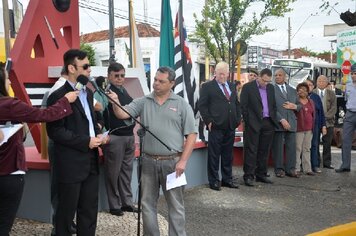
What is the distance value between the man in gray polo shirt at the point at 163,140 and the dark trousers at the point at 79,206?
0.59m

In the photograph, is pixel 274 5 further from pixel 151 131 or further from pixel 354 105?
pixel 151 131

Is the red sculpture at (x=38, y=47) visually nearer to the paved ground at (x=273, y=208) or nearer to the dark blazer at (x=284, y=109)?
the paved ground at (x=273, y=208)

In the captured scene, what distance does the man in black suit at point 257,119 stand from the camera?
7812 mm

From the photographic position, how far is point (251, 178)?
791cm

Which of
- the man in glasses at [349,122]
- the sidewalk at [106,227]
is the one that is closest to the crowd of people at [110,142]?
the sidewalk at [106,227]

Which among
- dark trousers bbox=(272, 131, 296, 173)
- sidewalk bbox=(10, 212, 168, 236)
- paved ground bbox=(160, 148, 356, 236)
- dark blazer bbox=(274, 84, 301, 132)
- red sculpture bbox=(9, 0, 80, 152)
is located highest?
red sculpture bbox=(9, 0, 80, 152)

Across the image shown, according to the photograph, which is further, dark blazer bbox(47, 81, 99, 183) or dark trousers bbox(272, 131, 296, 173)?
dark trousers bbox(272, 131, 296, 173)

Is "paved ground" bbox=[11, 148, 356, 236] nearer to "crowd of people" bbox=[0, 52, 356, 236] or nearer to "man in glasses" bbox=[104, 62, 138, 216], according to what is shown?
"man in glasses" bbox=[104, 62, 138, 216]

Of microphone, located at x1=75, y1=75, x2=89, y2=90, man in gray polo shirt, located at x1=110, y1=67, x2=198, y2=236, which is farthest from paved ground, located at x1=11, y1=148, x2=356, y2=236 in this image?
microphone, located at x1=75, y1=75, x2=89, y2=90

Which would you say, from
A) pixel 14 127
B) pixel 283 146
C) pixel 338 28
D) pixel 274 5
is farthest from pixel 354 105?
pixel 338 28

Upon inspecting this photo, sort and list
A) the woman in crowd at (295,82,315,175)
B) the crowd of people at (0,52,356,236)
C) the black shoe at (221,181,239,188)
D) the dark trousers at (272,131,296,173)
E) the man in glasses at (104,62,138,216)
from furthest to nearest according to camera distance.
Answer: the woman in crowd at (295,82,315,175) < the dark trousers at (272,131,296,173) < the black shoe at (221,181,239,188) < the man in glasses at (104,62,138,216) < the crowd of people at (0,52,356,236)

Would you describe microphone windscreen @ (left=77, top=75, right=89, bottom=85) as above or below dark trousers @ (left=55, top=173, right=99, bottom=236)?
above

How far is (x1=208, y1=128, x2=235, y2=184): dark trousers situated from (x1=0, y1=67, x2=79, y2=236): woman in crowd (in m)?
3.77

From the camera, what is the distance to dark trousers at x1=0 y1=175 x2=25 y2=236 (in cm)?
366
